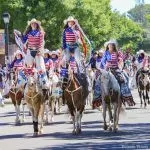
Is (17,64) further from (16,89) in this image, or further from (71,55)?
(71,55)

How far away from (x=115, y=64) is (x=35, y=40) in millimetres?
2345

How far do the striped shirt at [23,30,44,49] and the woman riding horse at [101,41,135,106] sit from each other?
1859mm

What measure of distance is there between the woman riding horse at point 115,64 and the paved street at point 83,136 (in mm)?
619

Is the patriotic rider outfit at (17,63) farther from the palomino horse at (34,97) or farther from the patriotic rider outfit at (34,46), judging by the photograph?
the patriotic rider outfit at (34,46)

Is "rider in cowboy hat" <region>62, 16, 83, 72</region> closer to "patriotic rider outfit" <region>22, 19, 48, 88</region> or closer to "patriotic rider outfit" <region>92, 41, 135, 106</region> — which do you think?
"patriotic rider outfit" <region>22, 19, 48, 88</region>

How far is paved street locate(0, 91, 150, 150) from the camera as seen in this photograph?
1667cm

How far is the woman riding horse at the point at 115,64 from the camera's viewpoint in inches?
814

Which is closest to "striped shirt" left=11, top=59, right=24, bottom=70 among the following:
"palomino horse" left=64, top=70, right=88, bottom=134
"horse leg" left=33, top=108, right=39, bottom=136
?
"horse leg" left=33, top=108, right=39, bottom=136

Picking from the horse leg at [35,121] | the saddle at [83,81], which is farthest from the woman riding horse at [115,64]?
the horse leg at [35,121]

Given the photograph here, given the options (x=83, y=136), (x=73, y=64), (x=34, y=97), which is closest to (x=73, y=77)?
(x=73, y=64)

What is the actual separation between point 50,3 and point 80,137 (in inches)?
1604

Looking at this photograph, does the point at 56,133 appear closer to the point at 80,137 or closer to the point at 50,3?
the point at 80,137

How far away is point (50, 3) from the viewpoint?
58781 mm

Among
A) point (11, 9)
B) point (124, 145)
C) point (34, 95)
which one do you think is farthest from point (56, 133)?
point (11, 9)
